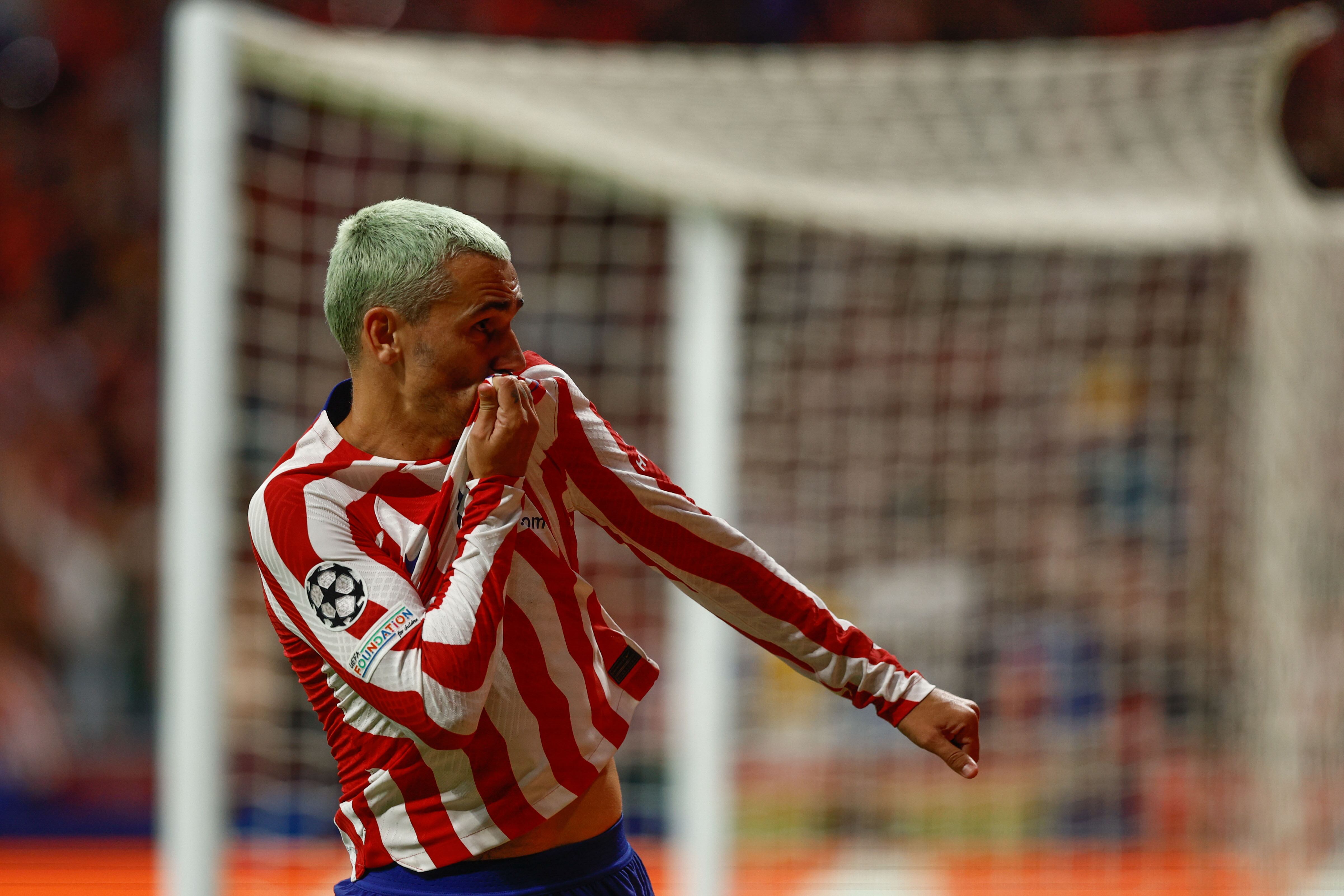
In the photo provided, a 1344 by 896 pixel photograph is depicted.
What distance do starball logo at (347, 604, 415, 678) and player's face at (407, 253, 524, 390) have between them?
22 centimetres

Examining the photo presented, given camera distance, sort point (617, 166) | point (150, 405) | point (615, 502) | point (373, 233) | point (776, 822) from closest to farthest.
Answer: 1. point (373, 233)
2. point (615, 502)
3. point (617, 166)
4. point (776, 822)
5. point (150, 405)

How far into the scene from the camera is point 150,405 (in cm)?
777

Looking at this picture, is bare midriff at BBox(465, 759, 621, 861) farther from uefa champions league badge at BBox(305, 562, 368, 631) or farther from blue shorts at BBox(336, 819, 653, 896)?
uefa champions league badge at BBox(305, 562, 368, 631)

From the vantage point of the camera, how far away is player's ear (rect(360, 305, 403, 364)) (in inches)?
49.5

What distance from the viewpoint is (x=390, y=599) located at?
3.87 feet

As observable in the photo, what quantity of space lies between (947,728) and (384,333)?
666mm

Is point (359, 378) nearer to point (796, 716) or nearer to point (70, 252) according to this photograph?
point (796, 716)

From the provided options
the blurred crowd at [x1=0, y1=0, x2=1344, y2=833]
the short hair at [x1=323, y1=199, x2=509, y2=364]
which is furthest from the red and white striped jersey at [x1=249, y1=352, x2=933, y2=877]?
Answer: the blurred crowd at [x1=0, y1=0, x2=1344, y2=833]

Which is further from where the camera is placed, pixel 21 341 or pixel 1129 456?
pixel 21 341

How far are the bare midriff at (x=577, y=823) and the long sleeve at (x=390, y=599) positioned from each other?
147 mm

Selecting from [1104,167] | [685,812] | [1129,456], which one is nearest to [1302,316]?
[1104,167]

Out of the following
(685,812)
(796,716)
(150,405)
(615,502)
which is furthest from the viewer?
(150,405)

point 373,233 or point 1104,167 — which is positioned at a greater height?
point 1104,167

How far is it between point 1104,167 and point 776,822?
268 cm
